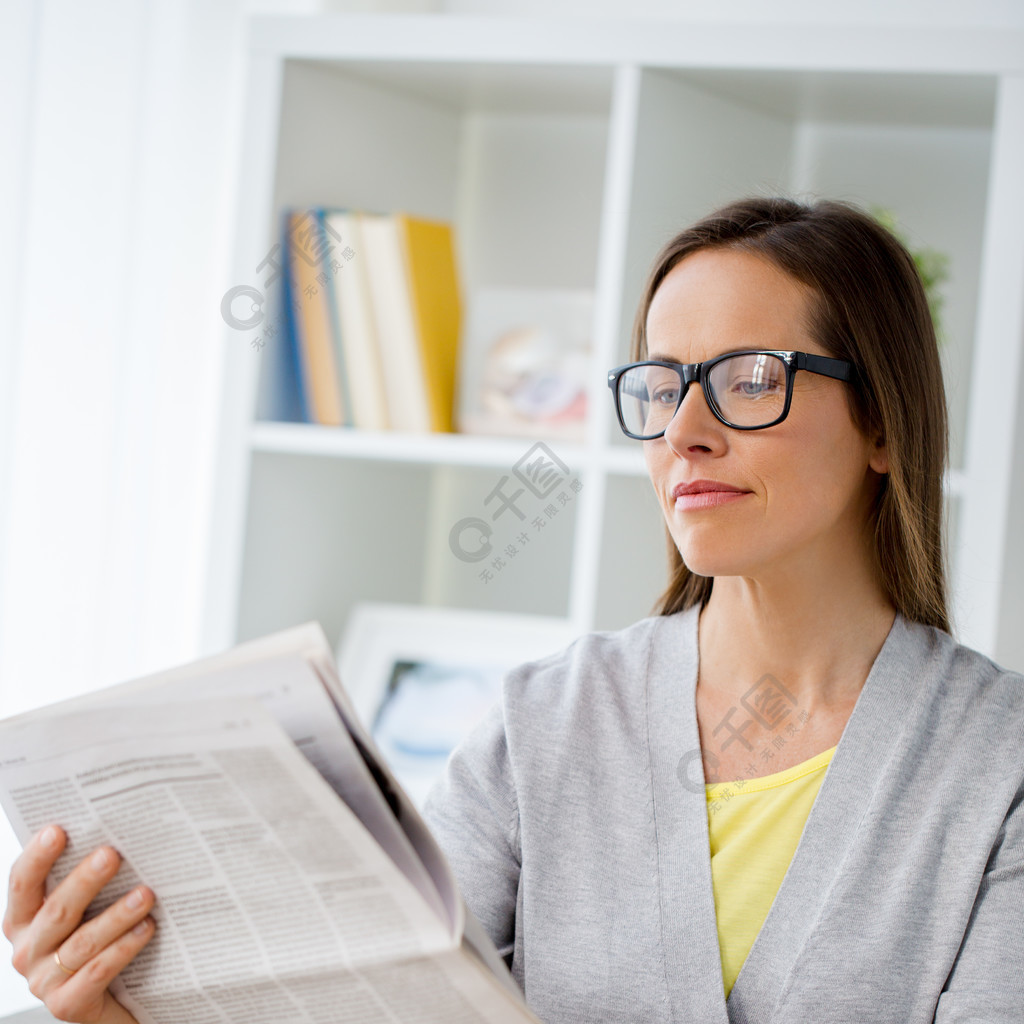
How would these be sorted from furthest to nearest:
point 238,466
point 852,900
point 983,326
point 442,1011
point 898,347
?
point 238,466
point 983,326
point 898,347
point 852,900
point 442,1011

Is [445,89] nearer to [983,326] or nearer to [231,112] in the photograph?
→ [231,112]

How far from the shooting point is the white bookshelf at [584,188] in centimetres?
144

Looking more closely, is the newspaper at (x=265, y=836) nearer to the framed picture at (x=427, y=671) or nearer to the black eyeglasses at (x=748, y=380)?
the black eyeglasses at (x=748, y=380)

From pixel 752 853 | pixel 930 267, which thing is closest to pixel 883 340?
pixel 752 853

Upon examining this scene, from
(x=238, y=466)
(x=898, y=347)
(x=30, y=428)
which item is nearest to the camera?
(x=898, y=347)

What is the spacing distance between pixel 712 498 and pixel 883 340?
0.22 meters

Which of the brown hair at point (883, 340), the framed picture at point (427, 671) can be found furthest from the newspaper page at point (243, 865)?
the framed picture at point (427, 671)

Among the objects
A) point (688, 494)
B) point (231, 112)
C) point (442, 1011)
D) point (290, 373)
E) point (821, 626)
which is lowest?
point (442, 1011)

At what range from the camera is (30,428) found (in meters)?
1.31

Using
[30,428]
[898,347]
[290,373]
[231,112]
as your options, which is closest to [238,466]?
[290,373]

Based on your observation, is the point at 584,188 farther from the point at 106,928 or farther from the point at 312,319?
the point at 106,928

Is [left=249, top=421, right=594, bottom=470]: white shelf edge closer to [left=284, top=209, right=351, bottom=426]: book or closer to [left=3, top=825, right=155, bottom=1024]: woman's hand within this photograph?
[left=284, top=209, right=351, bottom=426]: book

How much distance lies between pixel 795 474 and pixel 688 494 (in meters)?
0.10

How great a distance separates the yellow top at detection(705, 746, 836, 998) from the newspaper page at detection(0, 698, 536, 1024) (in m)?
0.31
